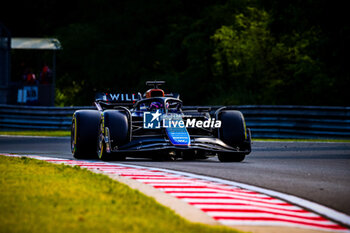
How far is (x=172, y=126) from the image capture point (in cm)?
1335

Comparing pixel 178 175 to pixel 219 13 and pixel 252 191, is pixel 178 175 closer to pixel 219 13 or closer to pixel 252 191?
pixel 252 191

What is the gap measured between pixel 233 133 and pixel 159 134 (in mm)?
1374

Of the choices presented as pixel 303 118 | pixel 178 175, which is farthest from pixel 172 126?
pixel 303 118

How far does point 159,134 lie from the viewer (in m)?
13.5

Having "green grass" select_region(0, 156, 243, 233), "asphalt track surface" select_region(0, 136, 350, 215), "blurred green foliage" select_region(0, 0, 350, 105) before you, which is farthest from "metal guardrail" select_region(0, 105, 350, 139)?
"green grass" select_region(0, 156, 243, 233)

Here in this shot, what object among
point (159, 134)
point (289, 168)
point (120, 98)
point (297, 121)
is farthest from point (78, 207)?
point (297, 121)

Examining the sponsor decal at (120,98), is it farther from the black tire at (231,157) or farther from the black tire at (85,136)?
the black tire at (231,157)

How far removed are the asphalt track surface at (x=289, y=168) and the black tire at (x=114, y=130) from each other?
0.37 meters

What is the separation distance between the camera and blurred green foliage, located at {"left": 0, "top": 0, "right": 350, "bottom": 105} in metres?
31.1

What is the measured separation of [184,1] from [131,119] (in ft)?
114

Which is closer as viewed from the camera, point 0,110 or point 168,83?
point 0,110

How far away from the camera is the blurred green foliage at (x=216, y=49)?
31094 mm

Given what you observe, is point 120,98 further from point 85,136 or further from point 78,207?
point 78,207

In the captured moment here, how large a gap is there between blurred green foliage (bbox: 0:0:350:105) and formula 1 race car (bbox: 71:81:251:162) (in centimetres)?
1543
